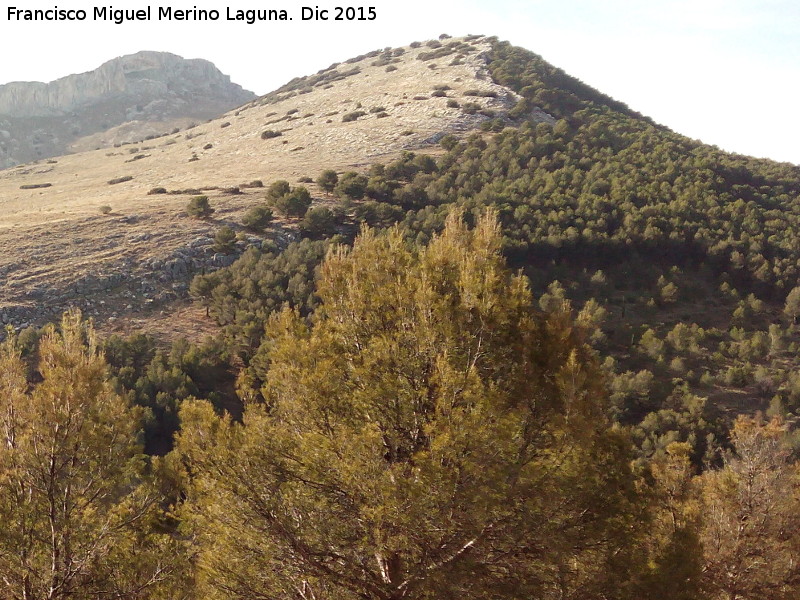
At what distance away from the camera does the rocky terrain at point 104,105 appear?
13138 centimetres

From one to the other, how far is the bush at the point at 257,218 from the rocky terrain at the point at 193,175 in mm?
782

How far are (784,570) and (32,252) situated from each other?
40942 millimetres

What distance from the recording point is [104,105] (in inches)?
5920

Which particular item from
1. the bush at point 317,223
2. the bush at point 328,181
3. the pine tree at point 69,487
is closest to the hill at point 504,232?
the bush at point 317,223

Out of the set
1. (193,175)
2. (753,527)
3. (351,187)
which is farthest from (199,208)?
(753,527)

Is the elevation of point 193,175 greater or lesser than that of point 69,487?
greater

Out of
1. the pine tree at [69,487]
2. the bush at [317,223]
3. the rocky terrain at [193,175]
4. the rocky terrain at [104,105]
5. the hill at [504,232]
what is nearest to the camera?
the pine tree at [69,487]

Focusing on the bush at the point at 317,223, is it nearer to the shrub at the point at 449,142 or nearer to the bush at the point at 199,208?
the bush at the point at 199,208

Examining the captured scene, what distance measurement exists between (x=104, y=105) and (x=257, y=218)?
146 metres

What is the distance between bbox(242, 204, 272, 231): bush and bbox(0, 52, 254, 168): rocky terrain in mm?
110726

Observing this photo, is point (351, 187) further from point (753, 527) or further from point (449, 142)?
point (753, 527)

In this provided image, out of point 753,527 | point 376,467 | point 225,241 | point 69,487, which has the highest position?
point 376,467

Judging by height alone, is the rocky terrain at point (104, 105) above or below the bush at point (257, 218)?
above

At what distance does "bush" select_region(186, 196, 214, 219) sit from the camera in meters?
39.8
